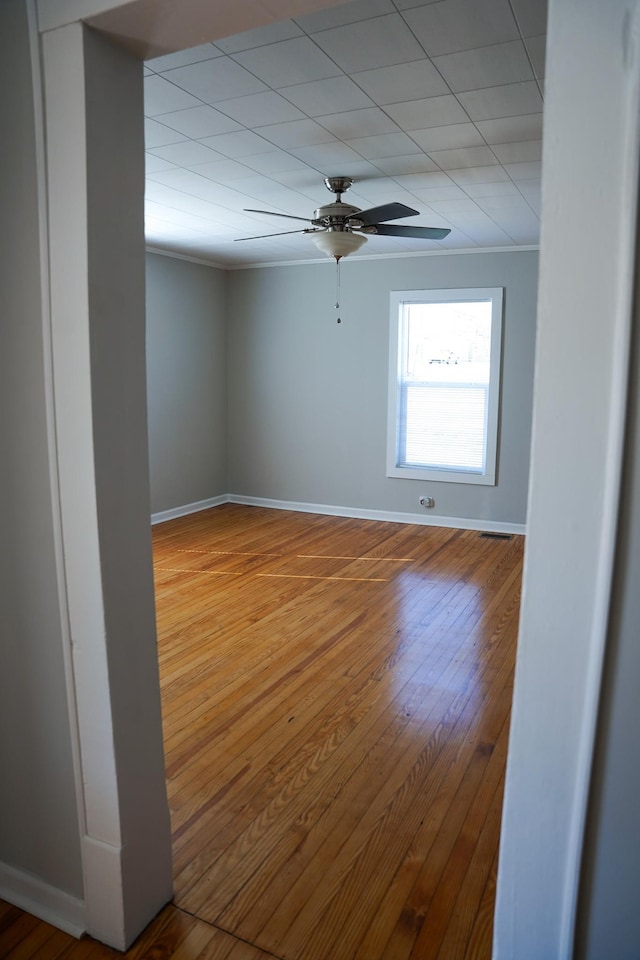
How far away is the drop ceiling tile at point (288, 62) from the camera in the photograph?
214 cm

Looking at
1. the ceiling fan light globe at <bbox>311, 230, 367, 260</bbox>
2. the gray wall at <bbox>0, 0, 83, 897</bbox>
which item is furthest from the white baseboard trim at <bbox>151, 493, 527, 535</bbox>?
the gray wall at <bbox>0, 0, 83, 897</bbox>

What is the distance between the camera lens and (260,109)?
2.64 meters

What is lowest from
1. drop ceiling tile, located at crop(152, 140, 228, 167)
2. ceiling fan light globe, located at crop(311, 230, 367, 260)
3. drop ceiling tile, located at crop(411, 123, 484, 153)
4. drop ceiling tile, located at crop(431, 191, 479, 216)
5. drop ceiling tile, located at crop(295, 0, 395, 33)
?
ceiling fan light globe, located at crop(311, 230, 367, 260)

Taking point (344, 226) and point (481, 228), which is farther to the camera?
point (481, 228)

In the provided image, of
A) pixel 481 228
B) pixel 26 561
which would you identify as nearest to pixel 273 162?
pixel 481 228

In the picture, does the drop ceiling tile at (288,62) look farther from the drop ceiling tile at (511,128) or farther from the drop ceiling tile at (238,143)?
the drop ceiling tile at (511,128)

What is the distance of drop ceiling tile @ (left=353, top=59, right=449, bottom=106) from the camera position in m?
2.29

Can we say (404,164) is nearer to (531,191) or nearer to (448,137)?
(448,137)

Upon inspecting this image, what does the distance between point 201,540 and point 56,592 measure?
13.3 feet

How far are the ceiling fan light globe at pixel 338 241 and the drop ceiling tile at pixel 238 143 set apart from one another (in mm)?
691

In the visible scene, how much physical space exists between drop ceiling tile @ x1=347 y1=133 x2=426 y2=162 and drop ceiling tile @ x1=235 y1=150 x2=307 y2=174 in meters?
0.36

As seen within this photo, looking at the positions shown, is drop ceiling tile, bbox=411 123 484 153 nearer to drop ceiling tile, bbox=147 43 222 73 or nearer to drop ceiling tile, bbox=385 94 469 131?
drop ceiling tile, bbox=385 94 469 131

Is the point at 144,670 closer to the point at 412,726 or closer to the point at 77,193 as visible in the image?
the point at 77,193

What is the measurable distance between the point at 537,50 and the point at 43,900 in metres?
2.99
